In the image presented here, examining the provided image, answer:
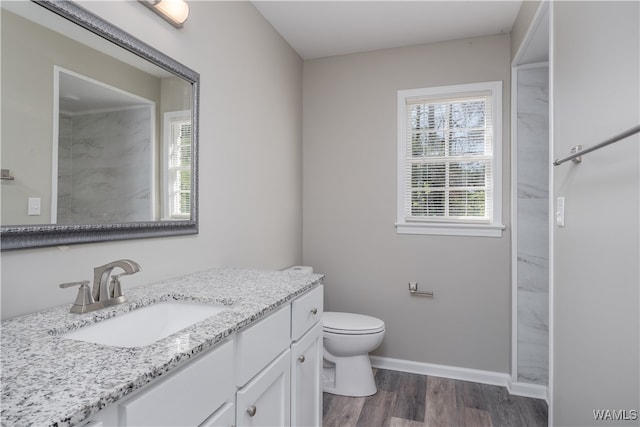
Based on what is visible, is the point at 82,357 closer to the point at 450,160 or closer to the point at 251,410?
the point at 251,410

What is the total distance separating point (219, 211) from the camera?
1.91m

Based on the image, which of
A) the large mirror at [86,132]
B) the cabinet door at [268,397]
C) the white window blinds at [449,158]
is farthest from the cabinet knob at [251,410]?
the white window blinds at [449,158]

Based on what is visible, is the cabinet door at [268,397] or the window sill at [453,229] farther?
the window sill at [453,229]

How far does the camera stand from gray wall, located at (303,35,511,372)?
2576 millimetres

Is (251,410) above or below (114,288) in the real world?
below

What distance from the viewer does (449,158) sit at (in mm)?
2709

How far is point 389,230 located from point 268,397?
1.82 m

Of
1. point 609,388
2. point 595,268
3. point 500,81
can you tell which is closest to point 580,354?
point 609,388

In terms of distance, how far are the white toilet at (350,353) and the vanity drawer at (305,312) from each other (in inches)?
27.8

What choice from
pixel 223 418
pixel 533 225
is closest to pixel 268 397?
pixel 223 418

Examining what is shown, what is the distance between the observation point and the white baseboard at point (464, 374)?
2393 millimetres

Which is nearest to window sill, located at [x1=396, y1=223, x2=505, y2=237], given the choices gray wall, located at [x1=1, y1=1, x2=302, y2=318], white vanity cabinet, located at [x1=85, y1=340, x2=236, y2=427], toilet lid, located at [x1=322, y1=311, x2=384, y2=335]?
toilet lid, located at [x1=322, y1=311, x2=384, y2=335]

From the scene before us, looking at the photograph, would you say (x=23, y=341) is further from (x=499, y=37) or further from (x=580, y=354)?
(x=499, y=37)

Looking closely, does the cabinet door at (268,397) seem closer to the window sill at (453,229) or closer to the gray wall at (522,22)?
the window sill at (453,229)
